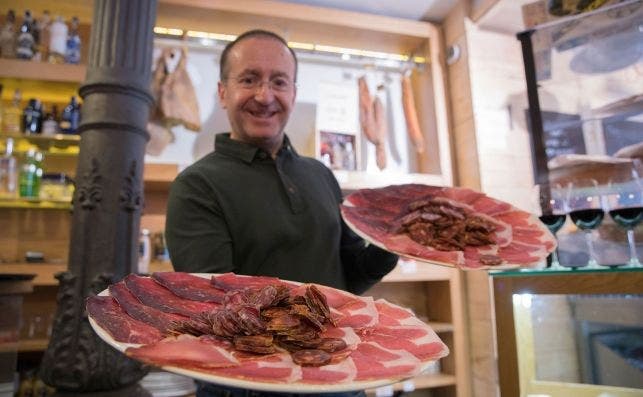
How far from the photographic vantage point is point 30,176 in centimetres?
291

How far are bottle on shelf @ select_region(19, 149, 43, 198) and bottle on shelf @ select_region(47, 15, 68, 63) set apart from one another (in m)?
0.68

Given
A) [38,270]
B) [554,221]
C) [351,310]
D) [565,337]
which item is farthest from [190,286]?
[38,270]

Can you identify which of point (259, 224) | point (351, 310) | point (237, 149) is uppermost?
point (237, 149)

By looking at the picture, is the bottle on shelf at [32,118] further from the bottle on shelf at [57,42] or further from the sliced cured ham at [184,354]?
the sliced cured ham at [184,354]

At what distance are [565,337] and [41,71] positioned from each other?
131 inches

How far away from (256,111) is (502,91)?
268 centimetres

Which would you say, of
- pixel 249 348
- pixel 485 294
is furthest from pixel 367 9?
pixel 249 348

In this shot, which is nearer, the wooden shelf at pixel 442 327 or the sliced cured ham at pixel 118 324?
the sliced cured ham at pixel 118 324

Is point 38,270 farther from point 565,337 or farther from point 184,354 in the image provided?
point 565,337

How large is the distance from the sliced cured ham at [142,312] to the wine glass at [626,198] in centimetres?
129

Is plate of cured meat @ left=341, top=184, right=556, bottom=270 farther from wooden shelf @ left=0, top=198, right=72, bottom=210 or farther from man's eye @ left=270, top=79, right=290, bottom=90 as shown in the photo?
wooden shelf @ left=0, top=198, right=72, bottom=210

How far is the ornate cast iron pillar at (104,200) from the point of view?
158 centimetres

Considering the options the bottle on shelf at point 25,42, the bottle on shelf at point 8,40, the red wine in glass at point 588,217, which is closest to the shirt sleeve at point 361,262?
the red wine in glass at point 588,217

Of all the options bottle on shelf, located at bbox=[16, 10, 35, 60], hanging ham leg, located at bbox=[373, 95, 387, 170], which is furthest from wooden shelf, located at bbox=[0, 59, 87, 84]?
hanging ham leg, located at bbox=[373, 95, 387, 170]
